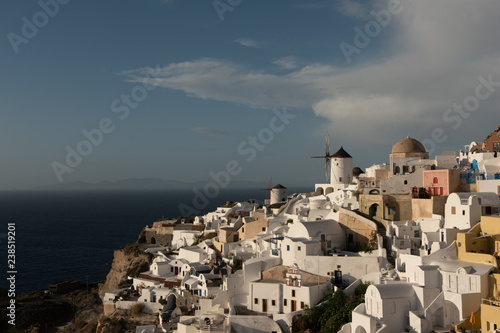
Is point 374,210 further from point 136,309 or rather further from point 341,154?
point 136,309

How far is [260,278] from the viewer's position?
29422 mm

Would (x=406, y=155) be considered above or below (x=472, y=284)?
above

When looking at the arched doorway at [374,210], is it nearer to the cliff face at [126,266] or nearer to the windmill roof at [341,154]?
the windmill roof at [341,154]

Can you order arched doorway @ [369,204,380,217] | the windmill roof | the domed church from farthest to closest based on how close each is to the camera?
the windmill roof
the domed church
arched doorway @ [369,204,380,217]

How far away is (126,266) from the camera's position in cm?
4934

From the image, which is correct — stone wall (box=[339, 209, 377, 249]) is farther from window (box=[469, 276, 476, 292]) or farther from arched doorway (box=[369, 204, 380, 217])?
window (box=[469, 276, 476, 292])

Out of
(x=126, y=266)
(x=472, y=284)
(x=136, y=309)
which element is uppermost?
(x=472, y=284)

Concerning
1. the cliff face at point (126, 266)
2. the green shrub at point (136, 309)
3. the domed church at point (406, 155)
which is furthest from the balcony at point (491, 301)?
the cliff face at point (126, 266)

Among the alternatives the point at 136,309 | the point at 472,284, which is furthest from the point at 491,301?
the point at 136,309

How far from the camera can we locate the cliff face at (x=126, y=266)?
46.4 meters

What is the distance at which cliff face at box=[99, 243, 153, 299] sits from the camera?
152 ft

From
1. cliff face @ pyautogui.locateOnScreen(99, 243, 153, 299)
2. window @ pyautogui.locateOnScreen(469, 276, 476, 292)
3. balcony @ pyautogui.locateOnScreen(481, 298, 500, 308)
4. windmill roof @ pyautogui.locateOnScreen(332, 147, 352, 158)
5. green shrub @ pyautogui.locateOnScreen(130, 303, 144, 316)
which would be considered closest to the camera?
balcony @ pyautogui.locateOnScreen(481, 298, 500, 308)

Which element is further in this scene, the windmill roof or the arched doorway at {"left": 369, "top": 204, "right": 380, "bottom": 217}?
the windmill roof

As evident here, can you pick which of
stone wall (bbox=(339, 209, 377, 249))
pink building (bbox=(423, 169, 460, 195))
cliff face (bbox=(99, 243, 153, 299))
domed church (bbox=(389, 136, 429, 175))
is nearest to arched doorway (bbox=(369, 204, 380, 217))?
stone wall (bbox=(339, 209, 377, 249))
